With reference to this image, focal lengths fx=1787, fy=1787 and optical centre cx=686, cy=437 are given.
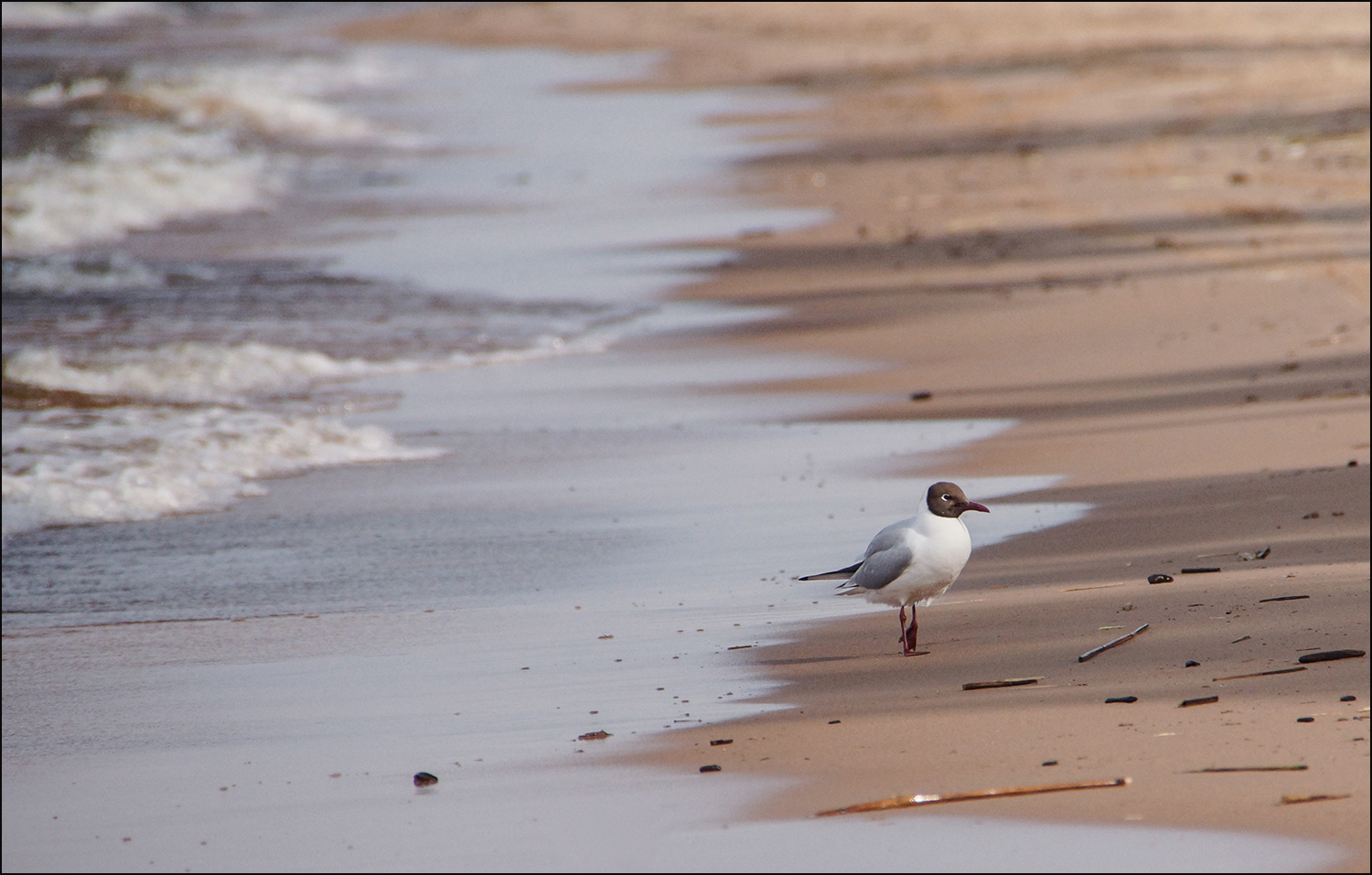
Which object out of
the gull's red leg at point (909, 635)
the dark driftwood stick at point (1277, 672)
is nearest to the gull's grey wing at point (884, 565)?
the gull's red leg at point (909, 635)

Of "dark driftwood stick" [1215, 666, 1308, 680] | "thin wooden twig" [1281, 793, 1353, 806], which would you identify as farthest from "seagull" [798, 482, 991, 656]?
"thin wooden twig" [1281, 793, 1353, 806]

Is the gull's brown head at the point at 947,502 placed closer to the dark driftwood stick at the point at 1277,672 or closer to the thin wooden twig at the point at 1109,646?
the thin wooden twig at the point at 1109,646

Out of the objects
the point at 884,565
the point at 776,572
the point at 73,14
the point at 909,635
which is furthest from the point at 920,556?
the point at 73,14

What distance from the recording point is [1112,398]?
1039 centimetres

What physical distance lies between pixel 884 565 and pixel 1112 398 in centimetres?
489

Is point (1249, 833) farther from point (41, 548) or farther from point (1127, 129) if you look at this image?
point (1127, 129)

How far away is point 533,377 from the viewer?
12.8 metres

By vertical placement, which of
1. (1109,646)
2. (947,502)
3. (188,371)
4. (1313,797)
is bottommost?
(1313,797)

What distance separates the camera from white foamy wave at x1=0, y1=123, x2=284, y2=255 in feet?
73.3

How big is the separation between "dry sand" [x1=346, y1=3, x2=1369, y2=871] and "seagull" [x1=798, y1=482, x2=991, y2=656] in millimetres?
199

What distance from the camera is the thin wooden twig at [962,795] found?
167 inches

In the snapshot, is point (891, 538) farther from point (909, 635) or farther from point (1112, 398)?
point (1112, 398)

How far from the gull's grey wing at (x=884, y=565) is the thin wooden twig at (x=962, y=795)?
1558 millimetres

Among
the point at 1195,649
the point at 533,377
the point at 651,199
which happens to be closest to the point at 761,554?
the point at 1195,649
